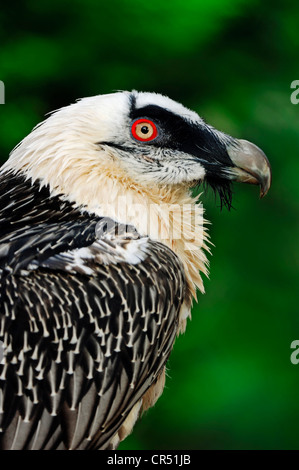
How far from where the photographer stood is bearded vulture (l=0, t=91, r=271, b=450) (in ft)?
9.31

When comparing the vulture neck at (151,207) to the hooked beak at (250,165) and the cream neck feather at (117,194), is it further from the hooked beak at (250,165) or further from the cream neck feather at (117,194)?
the hooked beak at (250,165)

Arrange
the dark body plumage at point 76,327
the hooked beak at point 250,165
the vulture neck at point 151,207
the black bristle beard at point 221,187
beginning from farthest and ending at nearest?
the black bristle beard at point 221,187 → the hooked beak at point 250,165 → the vulture neck at point 151,207 → the dark body plumage at point 76,327

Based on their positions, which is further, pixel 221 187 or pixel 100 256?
pixel 221 187

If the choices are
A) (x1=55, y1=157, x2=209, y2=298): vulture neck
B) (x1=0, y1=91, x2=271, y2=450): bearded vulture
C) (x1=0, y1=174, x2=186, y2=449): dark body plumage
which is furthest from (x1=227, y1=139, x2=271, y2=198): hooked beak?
(x1=0, y1=174, x2=186, y2=449): dark body plumage

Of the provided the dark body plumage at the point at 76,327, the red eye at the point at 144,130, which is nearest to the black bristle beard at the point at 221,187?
the red eye at the point at 144,130

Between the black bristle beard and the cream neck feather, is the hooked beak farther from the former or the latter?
the cream neck feather

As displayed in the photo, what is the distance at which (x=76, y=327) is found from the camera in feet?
9.42

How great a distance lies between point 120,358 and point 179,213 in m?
0.64

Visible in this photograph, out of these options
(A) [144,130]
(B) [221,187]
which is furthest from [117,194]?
(B) [221,187]

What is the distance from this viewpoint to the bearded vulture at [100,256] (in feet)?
9.31

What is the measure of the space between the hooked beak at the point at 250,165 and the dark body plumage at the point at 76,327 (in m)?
0.46

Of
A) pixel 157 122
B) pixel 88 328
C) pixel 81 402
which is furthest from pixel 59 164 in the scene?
pixel 81 402

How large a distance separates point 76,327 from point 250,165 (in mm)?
923

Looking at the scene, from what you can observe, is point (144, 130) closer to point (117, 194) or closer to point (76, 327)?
point (117, 194)
